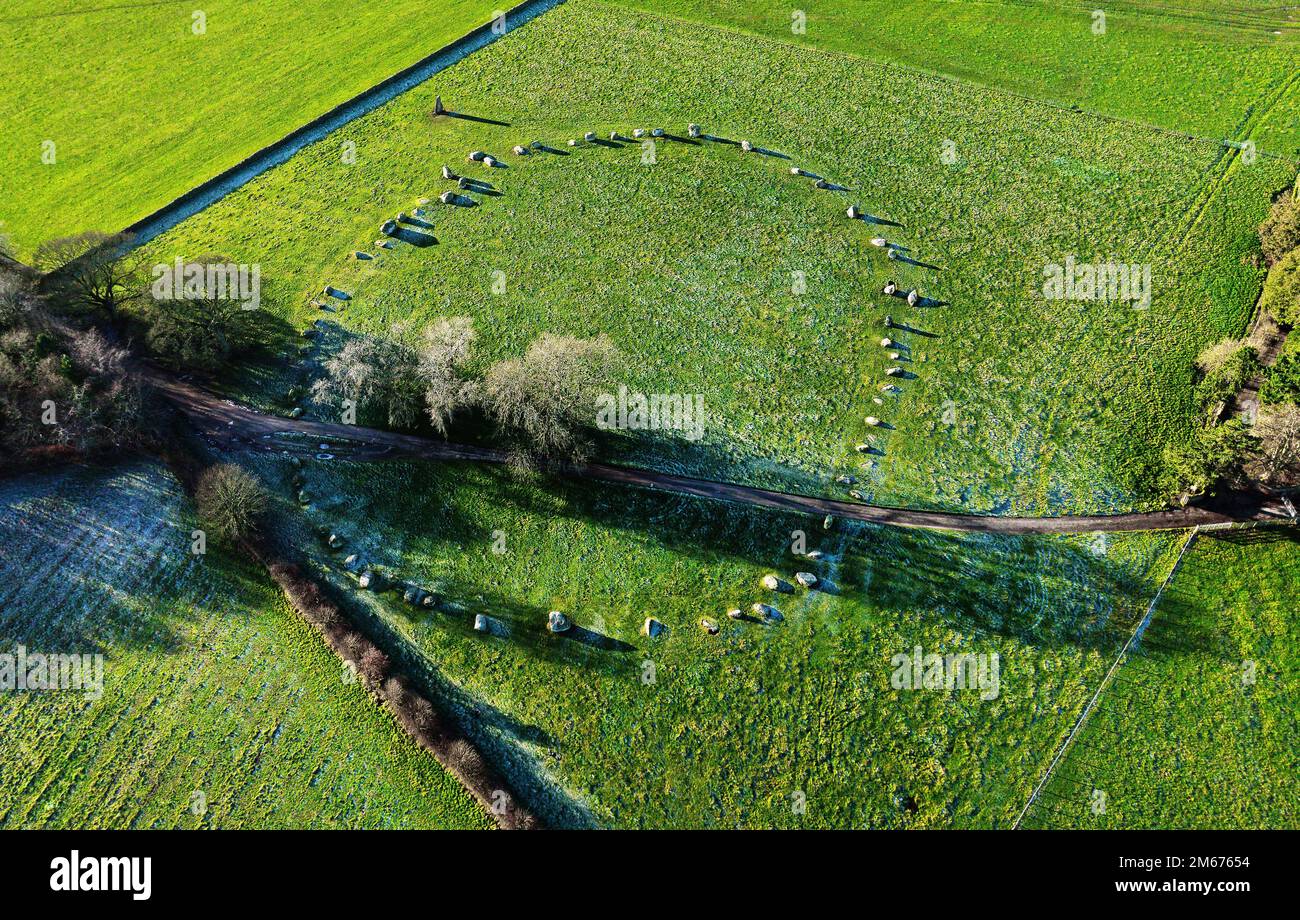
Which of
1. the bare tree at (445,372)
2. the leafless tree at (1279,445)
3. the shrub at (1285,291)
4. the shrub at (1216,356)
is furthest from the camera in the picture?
the shrub at (1285,291)

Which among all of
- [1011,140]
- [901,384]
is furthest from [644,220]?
[1011,140]

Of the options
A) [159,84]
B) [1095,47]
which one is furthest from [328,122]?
[1095,47]

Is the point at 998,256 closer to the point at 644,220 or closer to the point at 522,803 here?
the point at 644,220

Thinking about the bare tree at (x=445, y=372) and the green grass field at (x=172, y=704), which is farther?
the bare tree at (x=445, y=372)

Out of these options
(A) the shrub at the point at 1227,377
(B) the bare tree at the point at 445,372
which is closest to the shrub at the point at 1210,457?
(A) the shrub at the point at 1227,377

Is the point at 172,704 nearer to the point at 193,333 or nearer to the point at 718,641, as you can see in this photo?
the point at 193,333

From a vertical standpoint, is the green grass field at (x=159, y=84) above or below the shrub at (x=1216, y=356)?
above

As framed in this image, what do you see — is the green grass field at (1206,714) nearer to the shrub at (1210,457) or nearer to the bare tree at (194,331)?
the shrub at (1210,457)

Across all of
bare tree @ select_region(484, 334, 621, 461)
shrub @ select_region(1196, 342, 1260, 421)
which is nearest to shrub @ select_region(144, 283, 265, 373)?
bare tree @ select_region(484, 334, 621, 461)
